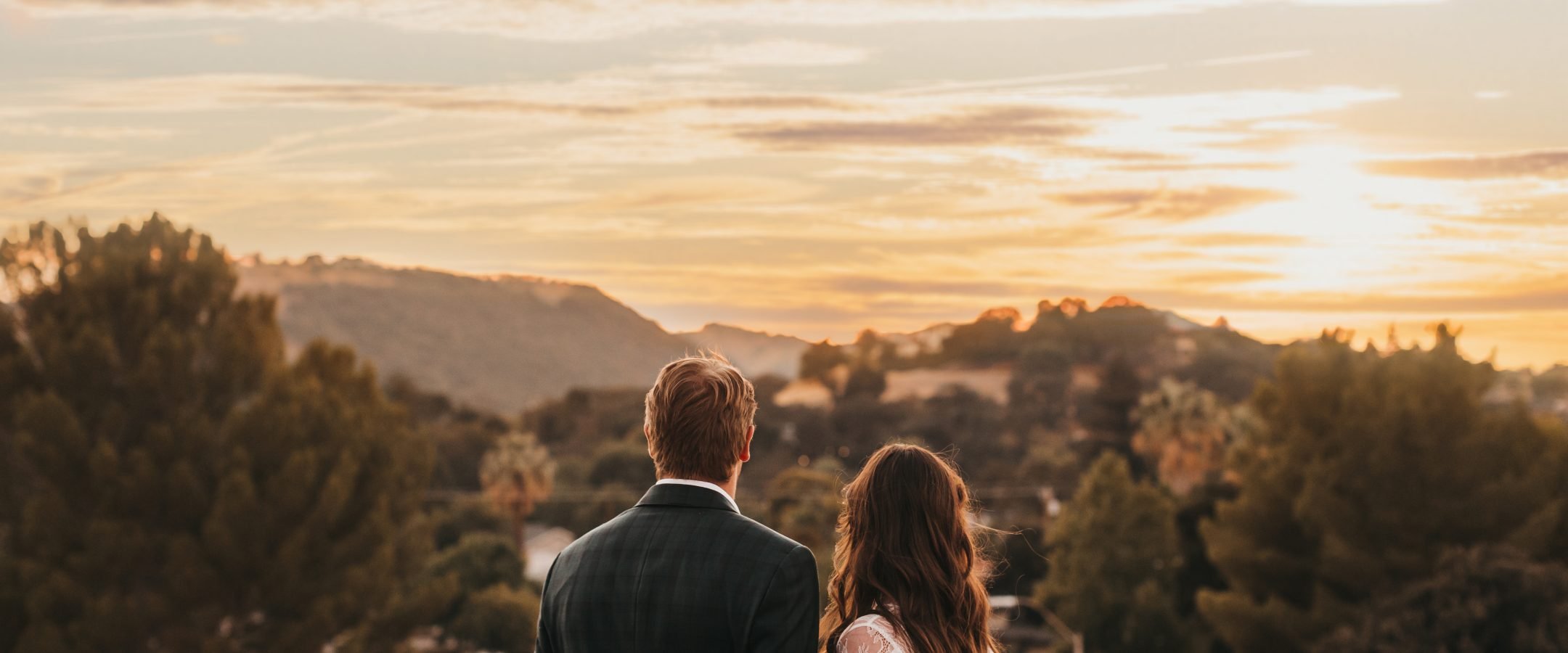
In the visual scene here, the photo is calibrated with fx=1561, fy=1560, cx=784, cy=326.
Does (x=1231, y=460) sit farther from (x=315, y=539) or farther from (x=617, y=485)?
(x=617, y=485)

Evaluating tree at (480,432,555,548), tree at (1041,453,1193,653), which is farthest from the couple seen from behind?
tree at (480,432,555,548)

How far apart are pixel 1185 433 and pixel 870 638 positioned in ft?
176

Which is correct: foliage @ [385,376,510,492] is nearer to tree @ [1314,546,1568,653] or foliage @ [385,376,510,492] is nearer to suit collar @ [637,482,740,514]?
tree @ [1314,546,1568,653]

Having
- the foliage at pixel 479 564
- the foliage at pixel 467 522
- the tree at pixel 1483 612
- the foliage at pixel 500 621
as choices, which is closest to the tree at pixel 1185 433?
the foliage at pixel 479 564

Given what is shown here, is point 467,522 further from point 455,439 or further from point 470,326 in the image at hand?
point 470,326

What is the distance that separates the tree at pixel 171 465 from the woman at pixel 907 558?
28.1 metres

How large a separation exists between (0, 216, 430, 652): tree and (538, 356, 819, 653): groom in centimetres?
2814

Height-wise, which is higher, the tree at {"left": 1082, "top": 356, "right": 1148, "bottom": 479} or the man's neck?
the man's neck

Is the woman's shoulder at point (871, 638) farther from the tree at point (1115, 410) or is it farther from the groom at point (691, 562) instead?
the tree at point (1115, 410)

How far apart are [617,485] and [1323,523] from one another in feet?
121

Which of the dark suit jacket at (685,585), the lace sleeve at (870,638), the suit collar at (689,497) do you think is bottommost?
the lace sleeve at (870,638)

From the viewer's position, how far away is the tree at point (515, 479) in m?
57.4

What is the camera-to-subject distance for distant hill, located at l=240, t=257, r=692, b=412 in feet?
487

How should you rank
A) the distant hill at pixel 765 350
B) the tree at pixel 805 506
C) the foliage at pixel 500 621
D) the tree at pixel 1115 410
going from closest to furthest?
the foliage at pixel 500 621 → the tree at pixel 805 506 → the tree at pixel 1115 410 → the distant hill at pixel 765 350
